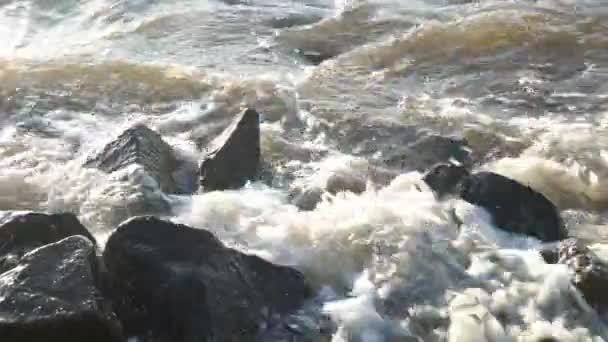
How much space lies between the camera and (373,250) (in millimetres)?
5520

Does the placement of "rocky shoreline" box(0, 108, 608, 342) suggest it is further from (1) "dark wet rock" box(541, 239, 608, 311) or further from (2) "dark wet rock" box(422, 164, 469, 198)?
(2) "dark wet rock" box(422, 164, 469, 198)

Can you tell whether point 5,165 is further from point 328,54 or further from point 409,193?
point 328,54

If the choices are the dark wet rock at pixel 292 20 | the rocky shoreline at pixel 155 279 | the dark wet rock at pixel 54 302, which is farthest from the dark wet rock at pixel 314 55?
the dark wet rock at pixel 54 302

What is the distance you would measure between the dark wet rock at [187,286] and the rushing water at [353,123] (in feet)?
1.15

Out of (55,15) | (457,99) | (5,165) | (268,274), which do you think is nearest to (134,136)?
(5,165)

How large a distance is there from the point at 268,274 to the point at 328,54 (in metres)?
5.75

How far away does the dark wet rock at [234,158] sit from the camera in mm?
6598

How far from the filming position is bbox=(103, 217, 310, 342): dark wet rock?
445 centimetres

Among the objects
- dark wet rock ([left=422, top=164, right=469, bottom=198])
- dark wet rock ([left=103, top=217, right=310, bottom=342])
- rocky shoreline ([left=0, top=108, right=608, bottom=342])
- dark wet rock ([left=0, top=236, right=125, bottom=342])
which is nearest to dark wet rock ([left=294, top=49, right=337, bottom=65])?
dark wet rock ([left=422, top=164, right=469, bottom=198])

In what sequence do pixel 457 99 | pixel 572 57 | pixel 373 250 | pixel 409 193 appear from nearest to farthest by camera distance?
pixel 373 250
pixel 409 193
pixel 457 99
pixel 572 57

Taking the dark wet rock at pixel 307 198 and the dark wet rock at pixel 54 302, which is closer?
the dark wet rock at pixel 54 302

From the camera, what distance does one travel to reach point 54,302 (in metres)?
4.12

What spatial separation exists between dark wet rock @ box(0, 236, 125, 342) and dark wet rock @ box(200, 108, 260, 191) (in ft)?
7.17

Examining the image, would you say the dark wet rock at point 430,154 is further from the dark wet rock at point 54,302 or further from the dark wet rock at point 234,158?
the dark wet rock at point 54,302
